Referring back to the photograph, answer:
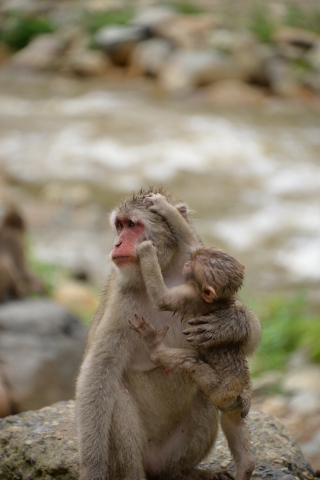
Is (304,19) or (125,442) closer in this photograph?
(125,442)

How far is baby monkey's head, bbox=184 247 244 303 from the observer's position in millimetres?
3774

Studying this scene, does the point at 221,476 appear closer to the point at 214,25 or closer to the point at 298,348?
the point at 298,348

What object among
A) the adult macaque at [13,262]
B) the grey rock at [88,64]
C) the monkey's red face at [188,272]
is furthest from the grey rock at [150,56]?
the monkey's red face at [188,272]

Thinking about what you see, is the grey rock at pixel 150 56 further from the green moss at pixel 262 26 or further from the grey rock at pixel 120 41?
the green moss at pixel 262 26

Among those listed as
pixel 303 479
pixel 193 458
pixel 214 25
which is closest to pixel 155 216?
pixel 193 458

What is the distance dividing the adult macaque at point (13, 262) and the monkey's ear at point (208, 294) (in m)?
6.26

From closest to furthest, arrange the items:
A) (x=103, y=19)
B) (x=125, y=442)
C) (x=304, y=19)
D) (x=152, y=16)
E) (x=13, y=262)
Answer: (x=125, y=442) < (x=13, y=262) < (x=152, y=16) < (x=304, y=19) < (x=103, y=19)

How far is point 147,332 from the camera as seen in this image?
3891mm

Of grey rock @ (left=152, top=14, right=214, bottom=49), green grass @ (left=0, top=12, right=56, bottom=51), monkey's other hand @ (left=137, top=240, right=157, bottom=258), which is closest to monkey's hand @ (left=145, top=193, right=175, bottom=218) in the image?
monkey's other hand @ (left=137, top=240, right=157, bottom=258)

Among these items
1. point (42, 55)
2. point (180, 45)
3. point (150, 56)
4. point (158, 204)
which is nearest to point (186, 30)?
point (180, 45)

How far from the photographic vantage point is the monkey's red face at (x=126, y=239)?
3959mm

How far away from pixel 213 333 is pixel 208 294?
0.18 meters

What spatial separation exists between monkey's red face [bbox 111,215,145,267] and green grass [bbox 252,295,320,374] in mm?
4980

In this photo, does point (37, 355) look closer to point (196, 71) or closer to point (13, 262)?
point (13, 262)
